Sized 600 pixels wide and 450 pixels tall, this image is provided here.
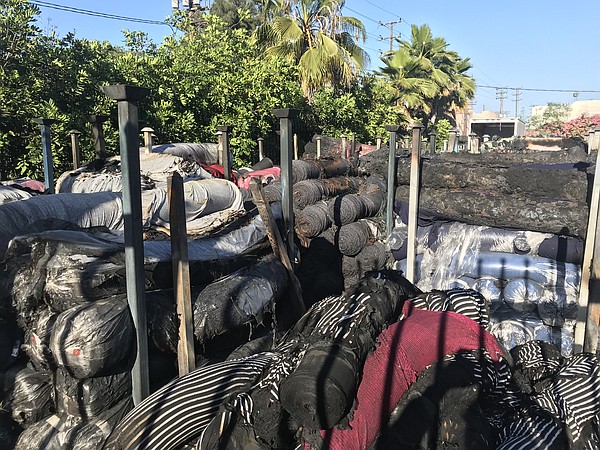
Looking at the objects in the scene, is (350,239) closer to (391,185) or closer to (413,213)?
(413,213)

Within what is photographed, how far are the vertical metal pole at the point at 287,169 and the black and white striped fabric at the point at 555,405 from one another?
2471mm

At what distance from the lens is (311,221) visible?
689 centimetres

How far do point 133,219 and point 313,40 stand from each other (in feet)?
56.3

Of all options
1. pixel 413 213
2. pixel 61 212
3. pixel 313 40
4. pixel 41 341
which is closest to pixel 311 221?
pixel 413 213

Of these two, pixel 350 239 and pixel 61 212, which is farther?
pixel 350 239

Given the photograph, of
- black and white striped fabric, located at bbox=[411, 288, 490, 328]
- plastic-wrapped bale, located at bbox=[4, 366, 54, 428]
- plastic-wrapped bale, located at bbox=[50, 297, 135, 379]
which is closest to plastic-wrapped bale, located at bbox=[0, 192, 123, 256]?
plastic-wrapped bale, located at bbox=[4, 366, 54, 428]

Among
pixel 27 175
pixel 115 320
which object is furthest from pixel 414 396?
pixel 27 175

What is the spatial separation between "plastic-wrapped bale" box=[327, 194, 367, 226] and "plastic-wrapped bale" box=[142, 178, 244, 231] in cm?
157

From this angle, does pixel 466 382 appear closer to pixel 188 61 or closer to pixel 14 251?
pixel 14 251

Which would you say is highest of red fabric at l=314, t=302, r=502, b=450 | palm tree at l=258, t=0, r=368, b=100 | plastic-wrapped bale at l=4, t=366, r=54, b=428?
palm tree at l=258, t=0, r=368, b=100

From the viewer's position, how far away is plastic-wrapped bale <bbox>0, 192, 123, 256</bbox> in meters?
3.71

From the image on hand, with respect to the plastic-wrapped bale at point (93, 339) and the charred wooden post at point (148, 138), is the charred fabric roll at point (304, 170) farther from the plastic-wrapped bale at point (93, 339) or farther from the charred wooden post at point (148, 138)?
the plastic-wrapped bale at point (93, 339)

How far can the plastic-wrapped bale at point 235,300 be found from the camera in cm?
364

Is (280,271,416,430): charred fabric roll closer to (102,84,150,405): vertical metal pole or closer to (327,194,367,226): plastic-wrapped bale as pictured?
(102,84,150,405): vertical metal pole
